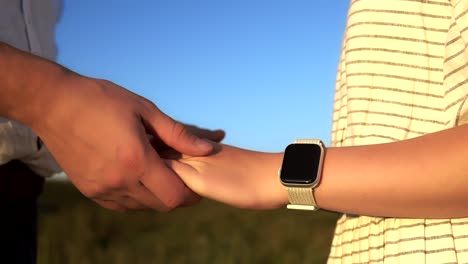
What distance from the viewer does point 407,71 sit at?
1432 millimetres

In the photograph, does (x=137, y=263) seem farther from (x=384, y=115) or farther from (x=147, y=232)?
(x=384, y=115)

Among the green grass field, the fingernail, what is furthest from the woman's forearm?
the green grass field

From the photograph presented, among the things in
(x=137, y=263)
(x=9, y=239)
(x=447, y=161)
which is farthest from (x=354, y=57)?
(x=137, y=263)

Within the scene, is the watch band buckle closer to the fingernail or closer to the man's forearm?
the fingernail

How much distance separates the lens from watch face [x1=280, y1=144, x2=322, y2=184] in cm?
134

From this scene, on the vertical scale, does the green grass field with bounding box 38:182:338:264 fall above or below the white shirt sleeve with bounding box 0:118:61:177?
below

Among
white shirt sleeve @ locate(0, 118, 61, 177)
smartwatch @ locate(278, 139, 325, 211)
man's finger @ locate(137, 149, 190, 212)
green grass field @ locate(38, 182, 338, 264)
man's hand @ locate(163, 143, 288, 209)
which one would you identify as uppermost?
smartwatch @ locate(278, 139, 325, 211)

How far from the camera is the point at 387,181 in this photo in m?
1.30

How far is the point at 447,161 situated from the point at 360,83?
0.27 meters

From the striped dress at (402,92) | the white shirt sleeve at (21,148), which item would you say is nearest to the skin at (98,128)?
the white shirt sleeve at (21,148)

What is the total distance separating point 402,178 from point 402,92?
201mm

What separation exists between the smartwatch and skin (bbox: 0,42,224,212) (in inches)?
9.5

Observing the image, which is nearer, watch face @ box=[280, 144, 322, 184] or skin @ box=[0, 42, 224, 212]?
watch face @ box=[280, 144, 322, 184]

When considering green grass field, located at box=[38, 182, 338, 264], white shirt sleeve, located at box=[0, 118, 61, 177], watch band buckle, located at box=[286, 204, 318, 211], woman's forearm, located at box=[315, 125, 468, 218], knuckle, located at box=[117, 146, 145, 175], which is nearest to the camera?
woman's forearm, located at box=[315, 125, 468, 218]
